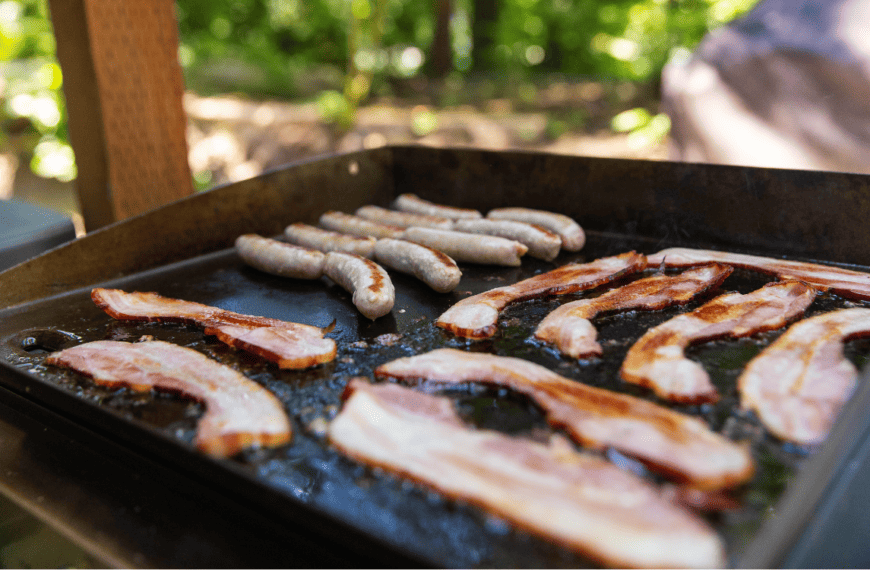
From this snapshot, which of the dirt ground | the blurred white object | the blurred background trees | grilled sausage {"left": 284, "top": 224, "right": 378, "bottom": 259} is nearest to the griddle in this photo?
grilled sausage {"left": 284, "top": 224, "right": 378, "bottom": 259}

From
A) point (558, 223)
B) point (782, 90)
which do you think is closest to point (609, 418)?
point (558, 223)

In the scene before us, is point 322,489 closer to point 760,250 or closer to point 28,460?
point 28,460

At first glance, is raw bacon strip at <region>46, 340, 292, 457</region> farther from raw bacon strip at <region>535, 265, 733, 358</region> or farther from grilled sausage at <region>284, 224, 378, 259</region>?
grilled sausage at <region>284, 224, 378, 259</region>

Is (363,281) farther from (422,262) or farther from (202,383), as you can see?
(202,383)

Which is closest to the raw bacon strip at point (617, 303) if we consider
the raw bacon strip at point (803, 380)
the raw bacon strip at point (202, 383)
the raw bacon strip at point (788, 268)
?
the raw bacon strip at point (788, 268)

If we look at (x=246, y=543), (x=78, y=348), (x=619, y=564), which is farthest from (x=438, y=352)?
(x=78, y=348)

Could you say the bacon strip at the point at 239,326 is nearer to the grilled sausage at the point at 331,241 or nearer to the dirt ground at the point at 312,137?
the grilled sausage at the point at 331,241
